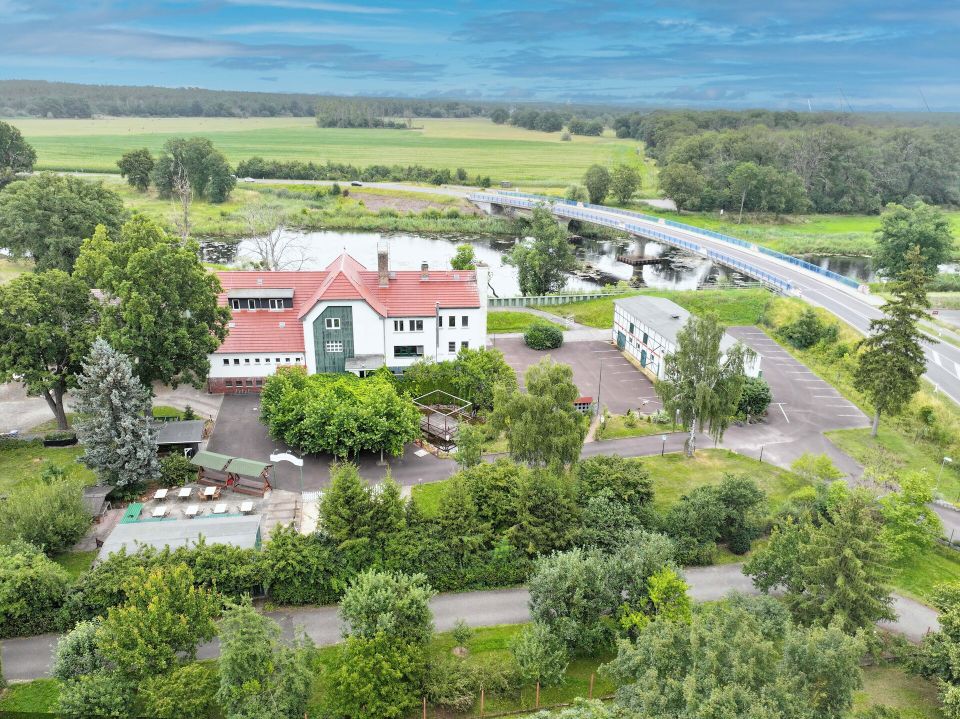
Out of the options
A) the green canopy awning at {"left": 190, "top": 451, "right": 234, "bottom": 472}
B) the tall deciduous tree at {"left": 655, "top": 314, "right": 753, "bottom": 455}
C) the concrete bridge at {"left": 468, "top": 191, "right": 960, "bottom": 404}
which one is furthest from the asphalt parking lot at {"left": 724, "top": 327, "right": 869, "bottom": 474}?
the green canopy awning at {"left": 190, "top": 451, "right": 234, "bottom": 472}

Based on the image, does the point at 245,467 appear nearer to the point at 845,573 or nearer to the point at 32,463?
the point at 32,463

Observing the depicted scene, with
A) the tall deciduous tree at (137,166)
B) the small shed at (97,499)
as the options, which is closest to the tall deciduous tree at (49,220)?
the small shed at (97,499)

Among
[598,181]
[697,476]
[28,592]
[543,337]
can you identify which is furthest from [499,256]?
[28,592]

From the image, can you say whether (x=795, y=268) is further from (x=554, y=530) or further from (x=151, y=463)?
(x=151, y=463)

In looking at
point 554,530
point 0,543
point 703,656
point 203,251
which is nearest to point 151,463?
point 0,543

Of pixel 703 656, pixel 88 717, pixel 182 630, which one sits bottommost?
pixel 88 717

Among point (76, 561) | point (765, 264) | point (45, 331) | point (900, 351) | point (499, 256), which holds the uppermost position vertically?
point (45, 331)
